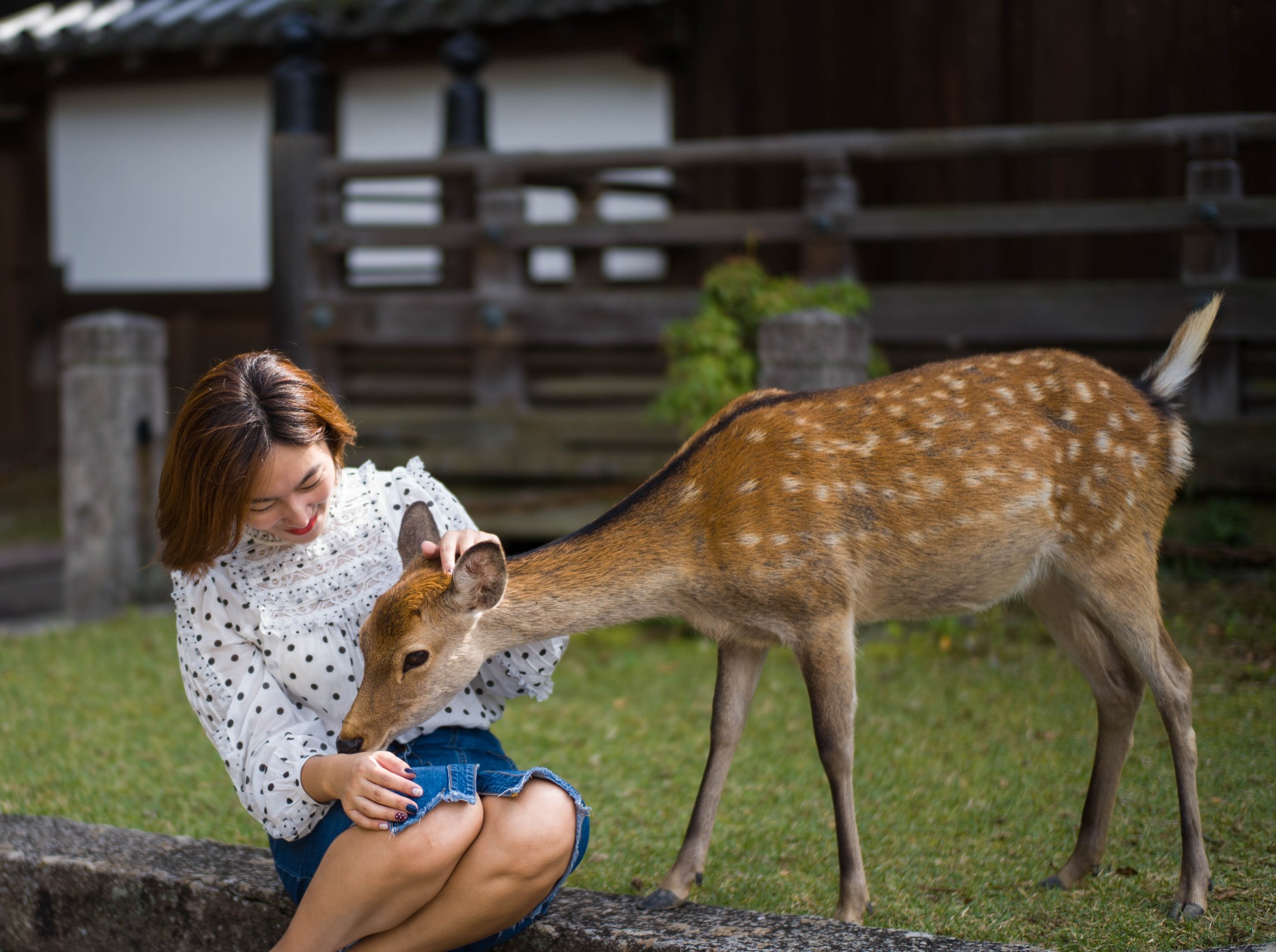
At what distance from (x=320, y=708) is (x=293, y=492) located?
518 mm

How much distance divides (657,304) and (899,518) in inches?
179

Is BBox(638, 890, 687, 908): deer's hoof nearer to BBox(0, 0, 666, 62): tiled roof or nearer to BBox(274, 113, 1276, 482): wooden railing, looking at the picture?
BBox(274, 113, 1276, 482): wooden railing

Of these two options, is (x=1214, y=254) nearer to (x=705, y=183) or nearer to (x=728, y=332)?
(x=728, y=332)

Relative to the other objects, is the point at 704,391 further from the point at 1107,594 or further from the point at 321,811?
the point at 321,811

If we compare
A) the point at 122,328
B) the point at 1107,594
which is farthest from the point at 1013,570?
the point at 122,328

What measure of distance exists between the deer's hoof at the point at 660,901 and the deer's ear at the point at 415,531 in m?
0.93

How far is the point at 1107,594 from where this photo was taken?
11.0ft

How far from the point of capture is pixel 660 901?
3201 millimetres

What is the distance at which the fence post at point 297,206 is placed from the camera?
8227 millimetres

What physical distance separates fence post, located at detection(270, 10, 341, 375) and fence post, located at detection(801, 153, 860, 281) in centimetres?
289

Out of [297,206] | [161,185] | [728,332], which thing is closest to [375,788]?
[728,332]

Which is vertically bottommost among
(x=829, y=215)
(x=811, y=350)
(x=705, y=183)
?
(x=811, y=350)

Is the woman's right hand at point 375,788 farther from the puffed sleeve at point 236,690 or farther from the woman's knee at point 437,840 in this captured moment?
the puffed sleeve at point 236,690

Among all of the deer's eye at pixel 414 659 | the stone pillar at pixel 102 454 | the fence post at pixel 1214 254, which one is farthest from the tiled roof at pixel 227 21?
the deer's eye at pixel 414 659
